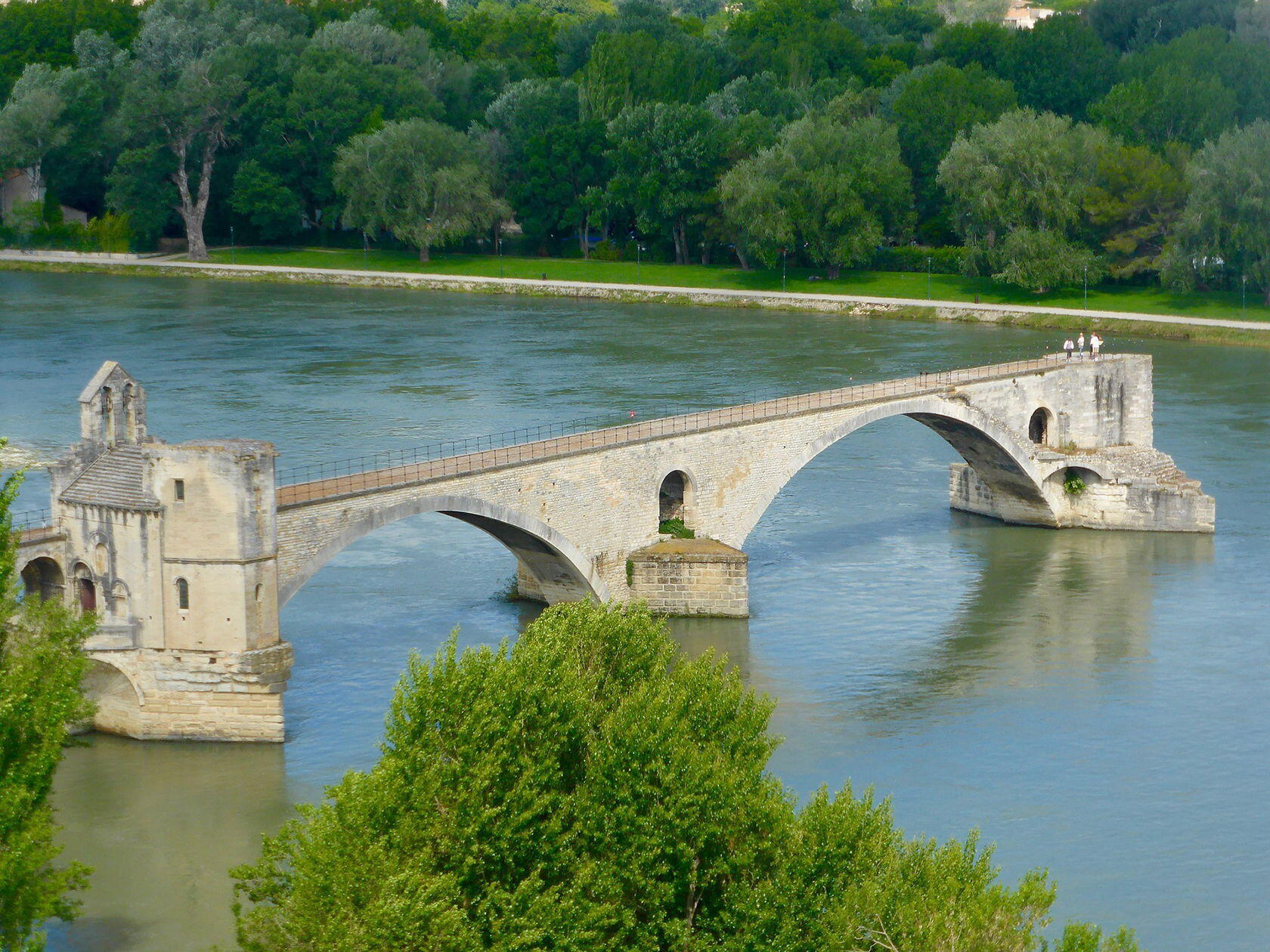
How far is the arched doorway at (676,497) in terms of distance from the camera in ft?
141

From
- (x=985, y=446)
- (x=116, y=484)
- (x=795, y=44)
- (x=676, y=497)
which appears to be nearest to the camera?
(x=116, y=484)

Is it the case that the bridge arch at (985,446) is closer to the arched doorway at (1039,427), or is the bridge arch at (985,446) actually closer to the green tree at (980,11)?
the arched doorway at (1039,427)

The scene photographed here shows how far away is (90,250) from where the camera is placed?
10944 centimetres

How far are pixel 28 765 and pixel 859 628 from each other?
24.6 m

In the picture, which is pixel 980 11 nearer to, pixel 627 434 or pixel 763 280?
pixel 763 280

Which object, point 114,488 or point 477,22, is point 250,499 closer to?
point 114,488

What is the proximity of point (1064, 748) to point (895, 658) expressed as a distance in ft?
19.7

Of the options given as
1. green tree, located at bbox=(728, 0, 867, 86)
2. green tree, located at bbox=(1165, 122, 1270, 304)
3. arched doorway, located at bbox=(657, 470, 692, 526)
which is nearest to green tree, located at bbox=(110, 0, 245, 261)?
green tree, located at bbox=(728, 0, 867, 86)

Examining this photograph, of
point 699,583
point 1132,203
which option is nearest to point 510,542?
point 699,583

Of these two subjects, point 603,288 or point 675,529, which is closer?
point 675,529

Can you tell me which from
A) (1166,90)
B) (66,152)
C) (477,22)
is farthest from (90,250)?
(1166,90)

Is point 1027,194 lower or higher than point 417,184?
lower

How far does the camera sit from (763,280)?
97250mm

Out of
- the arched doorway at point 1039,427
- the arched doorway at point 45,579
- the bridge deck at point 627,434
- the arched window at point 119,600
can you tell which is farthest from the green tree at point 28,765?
the arched doorway at point 1039,427
